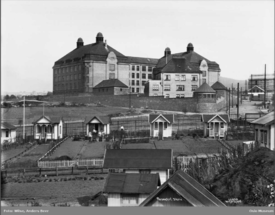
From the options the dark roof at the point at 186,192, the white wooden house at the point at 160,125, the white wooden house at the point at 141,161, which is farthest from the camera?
the white wooden house at the point at 160,125

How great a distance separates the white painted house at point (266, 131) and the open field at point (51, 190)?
12.3ft

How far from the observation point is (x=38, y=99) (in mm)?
22078

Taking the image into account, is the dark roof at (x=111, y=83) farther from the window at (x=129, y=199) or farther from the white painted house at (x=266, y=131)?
the window at (x=129, y=199)

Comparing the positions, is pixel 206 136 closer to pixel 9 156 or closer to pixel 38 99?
pixel 9 156

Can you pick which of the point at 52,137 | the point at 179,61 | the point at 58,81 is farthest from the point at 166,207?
the point at 58,81

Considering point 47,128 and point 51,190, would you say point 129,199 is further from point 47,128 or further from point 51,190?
point 47,128

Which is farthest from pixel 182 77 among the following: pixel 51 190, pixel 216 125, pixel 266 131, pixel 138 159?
pixel 51 190

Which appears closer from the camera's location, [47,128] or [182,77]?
[47,128]

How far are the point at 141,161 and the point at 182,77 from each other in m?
12.4

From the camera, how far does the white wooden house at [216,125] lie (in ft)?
46.4

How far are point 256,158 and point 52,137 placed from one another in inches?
287

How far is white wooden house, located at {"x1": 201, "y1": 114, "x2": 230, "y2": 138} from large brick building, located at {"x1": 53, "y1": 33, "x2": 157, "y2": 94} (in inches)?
150

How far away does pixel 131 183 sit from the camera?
22.6 feet

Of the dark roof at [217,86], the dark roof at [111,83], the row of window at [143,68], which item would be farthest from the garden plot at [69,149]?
the dark roof at [217,86]
